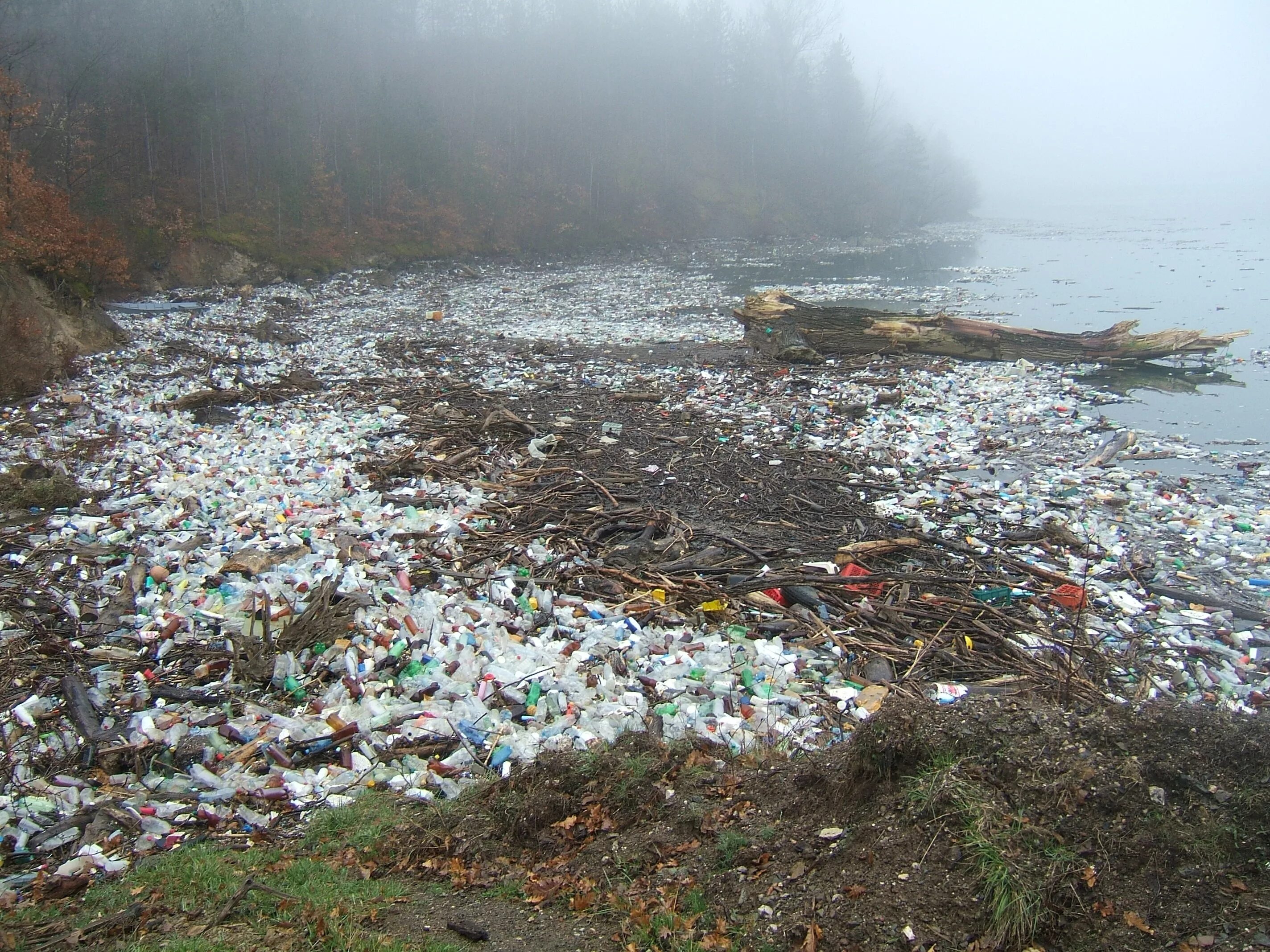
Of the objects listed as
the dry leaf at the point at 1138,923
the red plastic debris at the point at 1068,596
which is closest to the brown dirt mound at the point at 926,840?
the dry leaf at the point at 1138,923

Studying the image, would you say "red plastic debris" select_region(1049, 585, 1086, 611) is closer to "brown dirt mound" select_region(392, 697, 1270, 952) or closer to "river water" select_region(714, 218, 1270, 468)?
"brown dirt mound" select_region(392, 697, 1270, 952)

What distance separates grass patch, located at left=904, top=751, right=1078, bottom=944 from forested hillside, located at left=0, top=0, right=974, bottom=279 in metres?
23.9

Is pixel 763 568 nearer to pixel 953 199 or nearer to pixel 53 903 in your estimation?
pixel 53 903

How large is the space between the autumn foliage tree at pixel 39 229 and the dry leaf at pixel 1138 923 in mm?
16432

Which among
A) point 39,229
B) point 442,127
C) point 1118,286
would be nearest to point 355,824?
point 39,229

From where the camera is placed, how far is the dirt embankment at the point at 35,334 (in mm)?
11797

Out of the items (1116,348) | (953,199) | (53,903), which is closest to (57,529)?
(53,903)

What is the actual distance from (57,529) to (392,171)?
1369 inches

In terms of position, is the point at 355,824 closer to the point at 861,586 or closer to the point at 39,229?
the point at 861,586

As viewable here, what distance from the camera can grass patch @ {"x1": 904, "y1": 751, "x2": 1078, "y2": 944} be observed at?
2.48 meters

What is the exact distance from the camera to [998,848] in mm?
2678

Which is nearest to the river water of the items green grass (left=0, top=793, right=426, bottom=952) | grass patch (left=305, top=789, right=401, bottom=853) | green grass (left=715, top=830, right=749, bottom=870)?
green grass (left=715, top=830, right=749, bottom=870)

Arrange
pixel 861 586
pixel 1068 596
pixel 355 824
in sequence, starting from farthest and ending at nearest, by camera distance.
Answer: pixel 861 586
pixel 1068 596
pixel 355 824

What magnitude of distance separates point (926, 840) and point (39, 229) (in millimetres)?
20333
